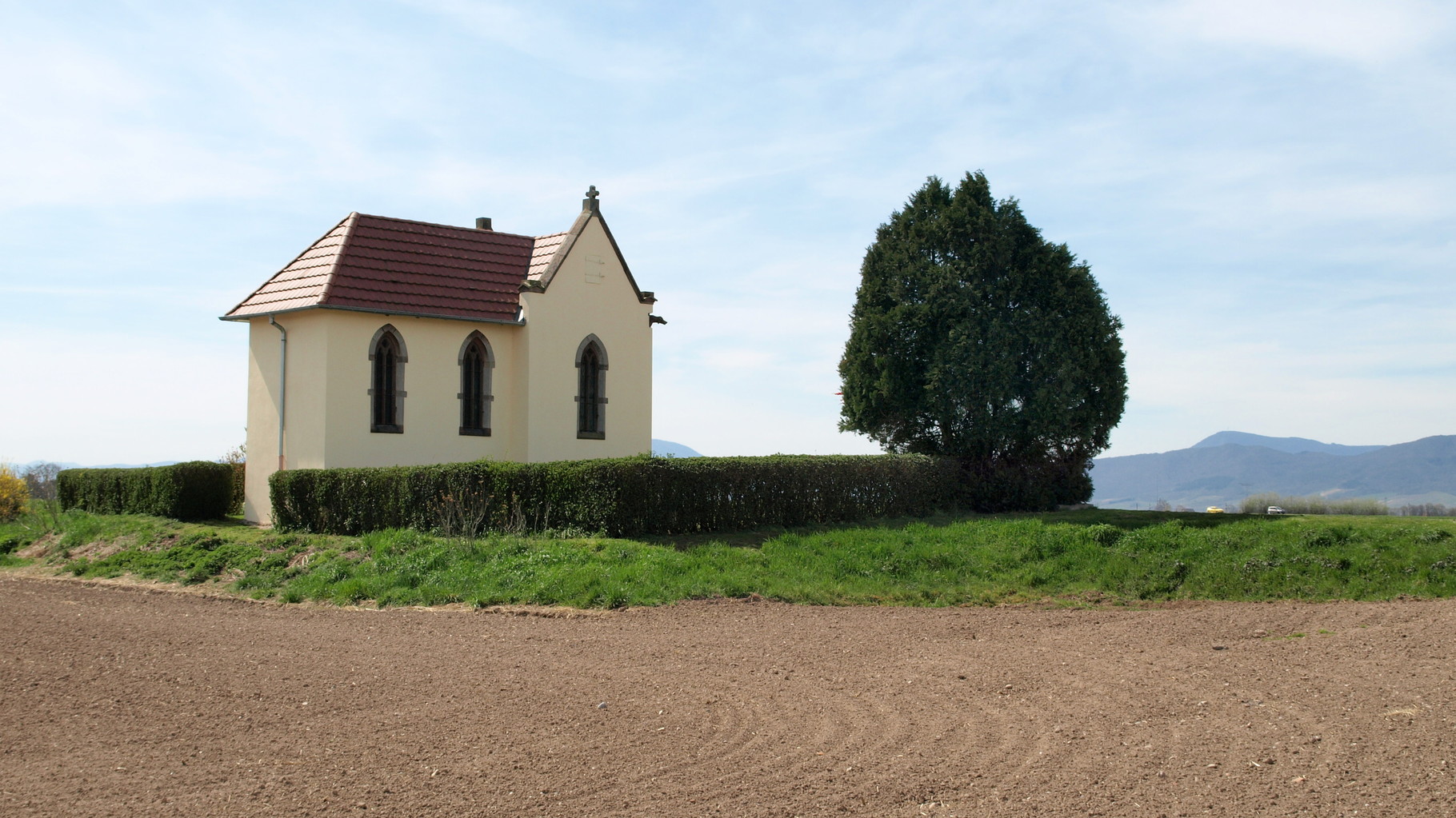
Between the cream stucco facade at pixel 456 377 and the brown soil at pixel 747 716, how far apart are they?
33.7 feet

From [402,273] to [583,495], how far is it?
881cm

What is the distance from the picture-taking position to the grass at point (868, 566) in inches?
531

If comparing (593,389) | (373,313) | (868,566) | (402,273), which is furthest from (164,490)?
(868,566)

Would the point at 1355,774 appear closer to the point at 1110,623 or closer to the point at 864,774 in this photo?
the point at 864,774

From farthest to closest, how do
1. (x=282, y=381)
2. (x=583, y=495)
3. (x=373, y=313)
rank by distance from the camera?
(x=282, y=381), (x=373, y=313), (x=583, y=495)

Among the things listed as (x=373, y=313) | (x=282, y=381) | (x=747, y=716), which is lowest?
(x=747, y=716)

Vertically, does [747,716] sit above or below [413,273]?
below

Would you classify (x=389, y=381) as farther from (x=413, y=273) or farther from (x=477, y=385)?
(x=413, y=273)

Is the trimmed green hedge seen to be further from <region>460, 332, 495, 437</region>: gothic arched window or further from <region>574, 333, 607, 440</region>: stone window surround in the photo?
<region>574, 333, 607, 440</region>: stone window surround

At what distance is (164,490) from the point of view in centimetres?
2280

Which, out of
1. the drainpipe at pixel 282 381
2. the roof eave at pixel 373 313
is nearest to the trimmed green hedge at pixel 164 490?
the drainpipe at pixel 282 381

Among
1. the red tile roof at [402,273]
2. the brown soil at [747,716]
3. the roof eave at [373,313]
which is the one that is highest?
the red tile roof at [402,273]

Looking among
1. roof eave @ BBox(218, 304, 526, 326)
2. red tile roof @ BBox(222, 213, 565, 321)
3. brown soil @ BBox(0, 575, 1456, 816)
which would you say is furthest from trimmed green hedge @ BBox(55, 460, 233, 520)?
brown soil @ BBox(0, 575, 1456, 816)

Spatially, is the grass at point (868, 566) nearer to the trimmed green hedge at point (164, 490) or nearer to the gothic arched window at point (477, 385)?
the trimmed green hedge at point (164, 490)
